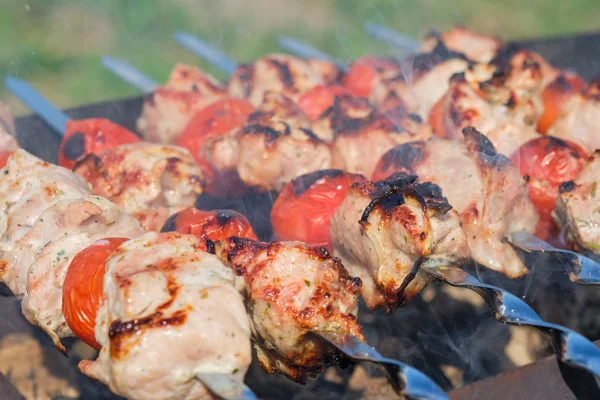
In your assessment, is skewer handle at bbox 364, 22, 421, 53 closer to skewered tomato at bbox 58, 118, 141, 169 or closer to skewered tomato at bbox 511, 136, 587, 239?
skewered tomato at bbox 511, 136, 587, 239

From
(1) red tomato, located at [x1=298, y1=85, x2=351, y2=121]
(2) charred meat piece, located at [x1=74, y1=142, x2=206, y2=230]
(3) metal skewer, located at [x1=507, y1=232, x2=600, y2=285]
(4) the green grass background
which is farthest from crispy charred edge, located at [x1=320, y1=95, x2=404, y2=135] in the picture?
(4) the green grass background

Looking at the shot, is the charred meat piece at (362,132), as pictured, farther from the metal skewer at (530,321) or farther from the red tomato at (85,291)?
the red tomato at (85,291)

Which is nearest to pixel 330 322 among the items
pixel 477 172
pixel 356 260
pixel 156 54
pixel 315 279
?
pixel 315 279

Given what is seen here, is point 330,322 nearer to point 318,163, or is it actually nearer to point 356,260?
point 356,260

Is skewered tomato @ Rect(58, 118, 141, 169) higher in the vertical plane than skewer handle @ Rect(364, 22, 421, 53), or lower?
lower

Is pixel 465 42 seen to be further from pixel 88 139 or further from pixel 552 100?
pixel 88 139

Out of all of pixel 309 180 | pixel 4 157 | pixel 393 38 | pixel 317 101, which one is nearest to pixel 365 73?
pixel 317 101
